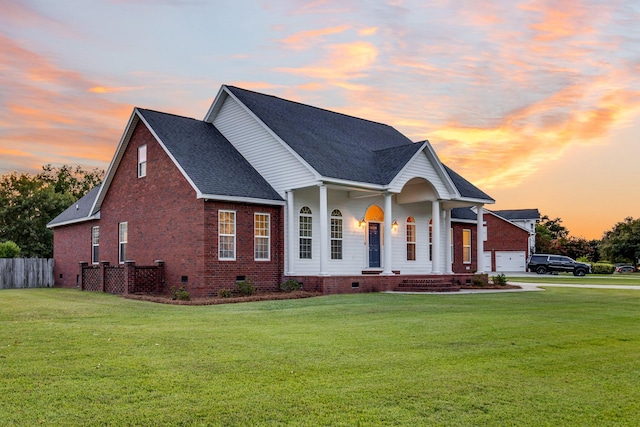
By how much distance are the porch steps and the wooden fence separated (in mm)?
20550

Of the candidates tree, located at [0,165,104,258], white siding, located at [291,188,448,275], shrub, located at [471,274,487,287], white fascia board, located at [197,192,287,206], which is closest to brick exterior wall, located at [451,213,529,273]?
white siding, located at [291,188,448,275]

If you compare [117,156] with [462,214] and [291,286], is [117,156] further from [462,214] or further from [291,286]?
[462,214]

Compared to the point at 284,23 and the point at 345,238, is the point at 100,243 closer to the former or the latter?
the point at 345,238

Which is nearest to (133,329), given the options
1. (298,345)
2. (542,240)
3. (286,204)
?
(298,345)

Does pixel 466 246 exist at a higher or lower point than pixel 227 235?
lower

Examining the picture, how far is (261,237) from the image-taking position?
2230cm

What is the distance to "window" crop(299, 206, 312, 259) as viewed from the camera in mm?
23203

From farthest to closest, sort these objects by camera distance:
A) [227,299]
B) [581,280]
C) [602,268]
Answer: [602,268], [581,280], [227,299]

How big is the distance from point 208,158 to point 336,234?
246 inches

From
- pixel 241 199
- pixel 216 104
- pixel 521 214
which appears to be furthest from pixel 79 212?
pixel 521 214

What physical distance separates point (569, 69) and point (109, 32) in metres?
16.8

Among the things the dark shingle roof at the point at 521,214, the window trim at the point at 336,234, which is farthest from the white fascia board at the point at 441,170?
the dark shingle roof at the point at 521,214

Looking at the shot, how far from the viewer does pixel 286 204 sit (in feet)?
74.5

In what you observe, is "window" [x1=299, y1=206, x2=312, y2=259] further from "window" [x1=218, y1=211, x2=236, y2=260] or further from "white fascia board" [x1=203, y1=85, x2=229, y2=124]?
"white fascia board" [x1=203, y1=85, x2=229, y2=124]
